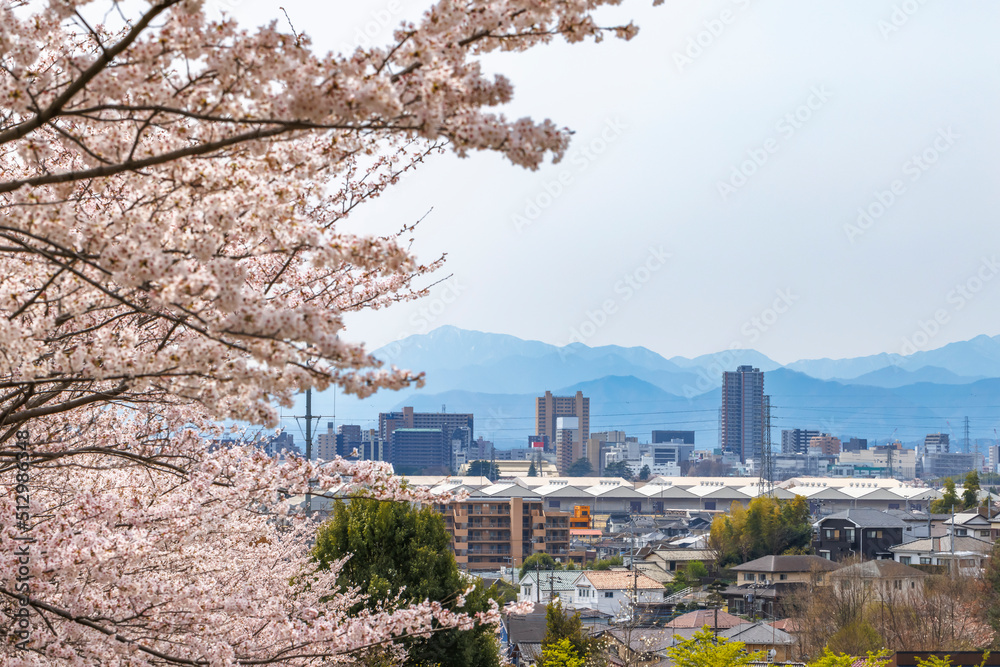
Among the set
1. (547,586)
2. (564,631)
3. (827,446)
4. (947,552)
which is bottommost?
(827,446)

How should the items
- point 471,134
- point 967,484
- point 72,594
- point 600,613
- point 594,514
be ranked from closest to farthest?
point 471,134
point 72,594
point 600,613
point 967,484
point 594,514

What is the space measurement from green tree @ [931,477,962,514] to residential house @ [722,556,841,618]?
1589 cm

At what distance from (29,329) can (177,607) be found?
5.45ft

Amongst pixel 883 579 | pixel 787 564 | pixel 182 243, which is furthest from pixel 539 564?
pixel 182 243

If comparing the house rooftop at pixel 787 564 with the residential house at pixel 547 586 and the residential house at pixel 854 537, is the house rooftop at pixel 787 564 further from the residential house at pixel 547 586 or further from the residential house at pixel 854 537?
the residential house at pixel 547 586

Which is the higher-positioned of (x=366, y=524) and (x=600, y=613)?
(x=366, y=524)

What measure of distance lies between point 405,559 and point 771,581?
1155 inches

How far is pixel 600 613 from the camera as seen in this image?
34.1 metres

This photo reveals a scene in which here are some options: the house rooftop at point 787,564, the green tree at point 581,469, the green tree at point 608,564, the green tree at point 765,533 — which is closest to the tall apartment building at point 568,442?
the green tree at point 581,469

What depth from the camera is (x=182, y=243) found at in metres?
2.73

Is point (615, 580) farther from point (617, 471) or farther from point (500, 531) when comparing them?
point (617, 471)

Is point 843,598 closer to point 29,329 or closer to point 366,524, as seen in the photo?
point 366,524

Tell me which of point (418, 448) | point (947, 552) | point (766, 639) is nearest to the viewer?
point (766, 639)

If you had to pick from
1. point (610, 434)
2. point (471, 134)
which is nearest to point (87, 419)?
point (471, 134)
